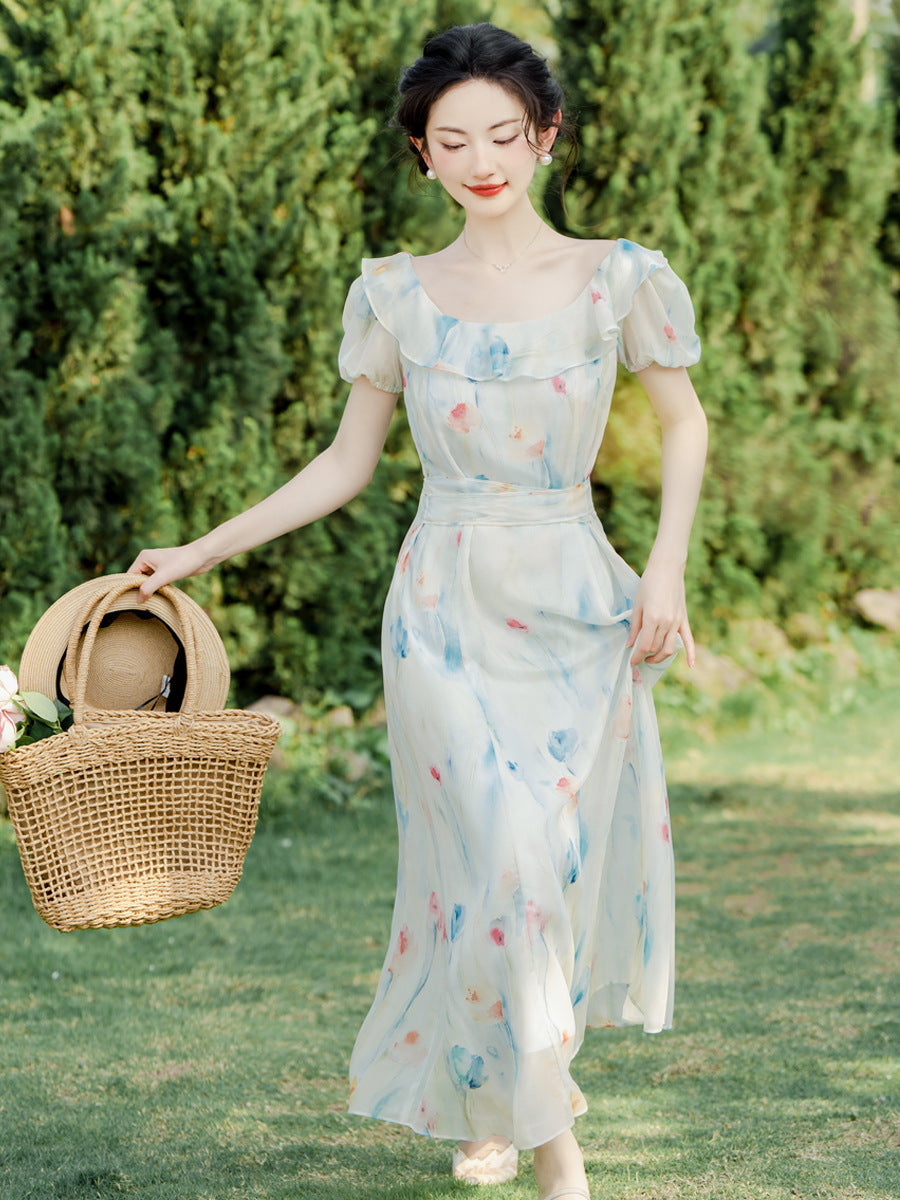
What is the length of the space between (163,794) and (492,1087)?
0.74 m

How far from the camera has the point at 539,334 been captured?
2566mm

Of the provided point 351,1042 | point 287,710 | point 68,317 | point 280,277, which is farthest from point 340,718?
point 351,1042

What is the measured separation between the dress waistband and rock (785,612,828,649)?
6.35m

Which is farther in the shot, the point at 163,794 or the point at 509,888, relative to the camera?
the point at 163,794

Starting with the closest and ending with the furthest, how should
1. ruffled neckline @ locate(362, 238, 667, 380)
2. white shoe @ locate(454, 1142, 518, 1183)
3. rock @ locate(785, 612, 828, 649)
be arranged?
1. ruffled neckline @ locate(362, 238, 667, 380)
2. white shoe @ locate(454, 1142, 518, 1183)
3. rock @ locate(785, 612, 828, 649)

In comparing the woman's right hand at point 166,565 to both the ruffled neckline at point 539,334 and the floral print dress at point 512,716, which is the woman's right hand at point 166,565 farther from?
the ruffled neckline at point 539,334

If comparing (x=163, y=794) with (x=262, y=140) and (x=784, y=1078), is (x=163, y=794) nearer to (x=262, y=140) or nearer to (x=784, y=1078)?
(x=784, y=1078)

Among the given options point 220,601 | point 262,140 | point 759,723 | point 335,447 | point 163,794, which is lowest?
point 759,723

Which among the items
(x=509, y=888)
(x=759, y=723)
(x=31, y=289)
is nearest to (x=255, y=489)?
(x=31, y=289)

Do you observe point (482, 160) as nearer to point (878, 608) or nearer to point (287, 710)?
point (287, 710)

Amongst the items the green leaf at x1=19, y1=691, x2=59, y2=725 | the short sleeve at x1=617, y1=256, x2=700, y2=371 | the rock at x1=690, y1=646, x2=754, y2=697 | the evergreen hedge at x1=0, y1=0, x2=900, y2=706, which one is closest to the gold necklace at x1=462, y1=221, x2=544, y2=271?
the short sleeve at x1=617, y1=256, x2=700, y2=371

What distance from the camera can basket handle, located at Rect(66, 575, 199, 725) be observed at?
2570mm

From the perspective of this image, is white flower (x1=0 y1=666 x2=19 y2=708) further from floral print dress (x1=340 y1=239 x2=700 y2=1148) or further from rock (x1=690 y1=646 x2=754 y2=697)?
rock (x1=690 y1=646 x2=754 y2=697)

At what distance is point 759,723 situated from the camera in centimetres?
771
